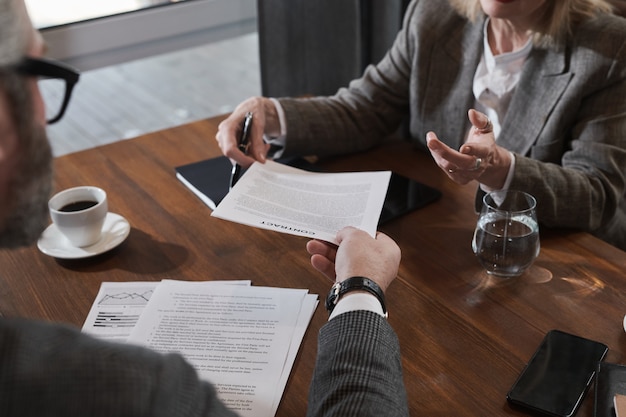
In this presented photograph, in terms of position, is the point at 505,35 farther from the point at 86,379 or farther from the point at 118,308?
the point at 86,379

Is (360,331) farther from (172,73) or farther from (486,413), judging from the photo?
(172,73)

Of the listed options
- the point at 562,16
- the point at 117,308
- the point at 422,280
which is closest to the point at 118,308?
the point at 117,308

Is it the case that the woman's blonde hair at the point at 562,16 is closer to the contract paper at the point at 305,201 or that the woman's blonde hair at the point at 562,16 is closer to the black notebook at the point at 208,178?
the contract paper at the point at 305,201

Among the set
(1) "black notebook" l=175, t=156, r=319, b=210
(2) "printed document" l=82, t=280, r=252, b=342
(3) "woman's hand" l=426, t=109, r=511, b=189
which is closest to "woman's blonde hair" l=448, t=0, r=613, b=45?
(3) "woman's hand" l=426, t=109, r=511, b=189

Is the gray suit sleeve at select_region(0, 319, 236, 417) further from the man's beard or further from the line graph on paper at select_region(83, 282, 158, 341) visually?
the line graph on paper at select_region(83, 282, 158, 341)

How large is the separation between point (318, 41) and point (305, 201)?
1.65 meters

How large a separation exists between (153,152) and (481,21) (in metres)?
0.82

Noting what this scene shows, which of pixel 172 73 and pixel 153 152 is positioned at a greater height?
pixel 153 152

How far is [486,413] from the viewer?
92 cm

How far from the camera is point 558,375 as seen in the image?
3.16 ft

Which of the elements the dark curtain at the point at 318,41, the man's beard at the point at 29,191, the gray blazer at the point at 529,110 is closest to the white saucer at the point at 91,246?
the gray blazer at the point at 529,110

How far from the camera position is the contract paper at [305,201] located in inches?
47.5

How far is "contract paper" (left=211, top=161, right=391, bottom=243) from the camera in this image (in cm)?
121

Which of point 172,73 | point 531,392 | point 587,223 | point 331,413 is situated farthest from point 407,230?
point 172,73
